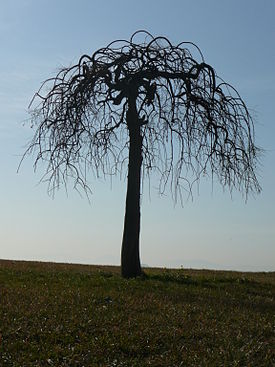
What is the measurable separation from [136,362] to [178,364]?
2.36 feet

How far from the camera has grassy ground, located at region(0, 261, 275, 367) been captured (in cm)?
997

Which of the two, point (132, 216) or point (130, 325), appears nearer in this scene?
point (130, 325)

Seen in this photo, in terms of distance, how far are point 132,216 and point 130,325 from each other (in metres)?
7.75

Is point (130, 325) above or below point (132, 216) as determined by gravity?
below

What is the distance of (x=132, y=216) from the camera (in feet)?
62.3

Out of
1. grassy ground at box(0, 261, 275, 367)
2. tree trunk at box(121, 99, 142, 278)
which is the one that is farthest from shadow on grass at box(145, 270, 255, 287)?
grassy ground at box(0, 261, 275, 367)

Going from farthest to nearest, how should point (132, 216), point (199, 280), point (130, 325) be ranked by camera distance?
point (132, 216), point (199, 280), point (130, 325)

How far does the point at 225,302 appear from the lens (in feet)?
48.4

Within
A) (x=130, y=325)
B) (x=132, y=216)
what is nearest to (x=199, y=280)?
(x=132, y=216)

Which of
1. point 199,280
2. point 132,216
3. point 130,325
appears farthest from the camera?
point 132,216

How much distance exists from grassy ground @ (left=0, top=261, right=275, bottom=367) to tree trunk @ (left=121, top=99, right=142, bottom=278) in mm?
2337

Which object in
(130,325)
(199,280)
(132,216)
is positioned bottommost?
(130,325)

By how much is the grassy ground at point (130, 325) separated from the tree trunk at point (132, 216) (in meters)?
2.34

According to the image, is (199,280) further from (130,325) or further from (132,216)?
(130,325)
